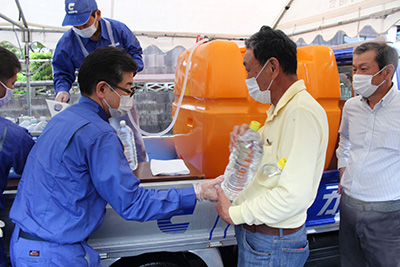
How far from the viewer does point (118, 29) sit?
255 cm

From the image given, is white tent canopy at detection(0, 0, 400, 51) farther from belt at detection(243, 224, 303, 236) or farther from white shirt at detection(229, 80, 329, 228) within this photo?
belt at detection(243, 224, 303, 236)

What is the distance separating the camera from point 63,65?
253 cm

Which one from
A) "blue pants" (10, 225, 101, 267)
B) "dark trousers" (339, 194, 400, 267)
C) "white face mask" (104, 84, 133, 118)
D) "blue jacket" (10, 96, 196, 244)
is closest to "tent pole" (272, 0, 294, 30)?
"dark trousers" (339, 194, 400, 267)

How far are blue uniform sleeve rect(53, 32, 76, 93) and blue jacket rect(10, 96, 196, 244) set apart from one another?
1.42 meters

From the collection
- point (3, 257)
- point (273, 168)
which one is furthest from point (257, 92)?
point (3, 257)

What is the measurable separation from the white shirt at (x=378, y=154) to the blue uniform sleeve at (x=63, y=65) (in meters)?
2.39

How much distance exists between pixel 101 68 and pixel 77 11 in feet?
3.86

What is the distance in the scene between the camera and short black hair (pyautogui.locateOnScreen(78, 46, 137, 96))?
4.31ft

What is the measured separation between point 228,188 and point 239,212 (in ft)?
1.08

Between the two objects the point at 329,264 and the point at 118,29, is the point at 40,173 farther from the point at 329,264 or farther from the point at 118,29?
the point at 329,264

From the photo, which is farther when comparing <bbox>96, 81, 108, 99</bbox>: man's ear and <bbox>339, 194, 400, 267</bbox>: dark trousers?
<bbox>339, 194, 400, 267</bbox>: dark trousers

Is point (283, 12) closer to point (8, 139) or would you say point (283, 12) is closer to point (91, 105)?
point (91, 105)

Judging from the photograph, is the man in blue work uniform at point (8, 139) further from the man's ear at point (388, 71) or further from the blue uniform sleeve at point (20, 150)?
the man's ear at point (388, 71)

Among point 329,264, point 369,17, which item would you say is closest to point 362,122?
point 329,264
